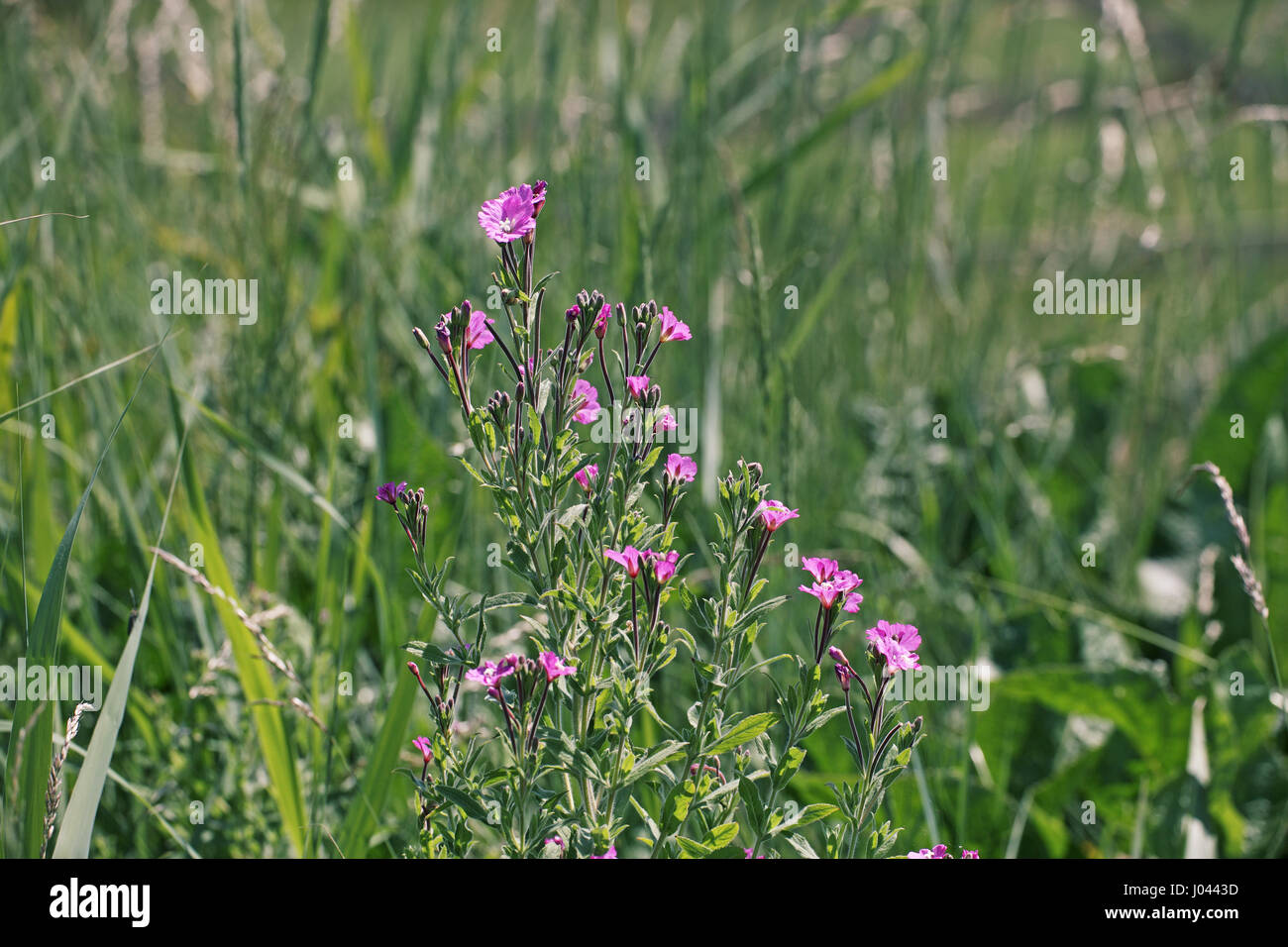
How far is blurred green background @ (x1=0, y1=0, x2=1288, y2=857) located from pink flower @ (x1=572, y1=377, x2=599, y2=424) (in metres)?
0.30

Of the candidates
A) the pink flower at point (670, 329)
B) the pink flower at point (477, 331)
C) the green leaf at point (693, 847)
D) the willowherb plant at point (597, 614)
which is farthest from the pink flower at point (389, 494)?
the green leaf at point (693, 847)

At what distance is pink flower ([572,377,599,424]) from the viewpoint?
2.60 feet

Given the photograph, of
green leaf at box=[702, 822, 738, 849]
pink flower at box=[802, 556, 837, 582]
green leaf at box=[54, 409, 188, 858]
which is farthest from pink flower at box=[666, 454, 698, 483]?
green leaf at box=[54, 409, 188, 858]

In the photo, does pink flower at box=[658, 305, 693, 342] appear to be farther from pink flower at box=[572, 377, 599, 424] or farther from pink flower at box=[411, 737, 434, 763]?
pink flower at box=[411, 737, 434, 763]

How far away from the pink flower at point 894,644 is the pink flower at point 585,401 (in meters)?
0.26

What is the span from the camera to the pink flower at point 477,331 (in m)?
0.80

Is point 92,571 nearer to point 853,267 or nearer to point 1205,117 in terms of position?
point 853,267

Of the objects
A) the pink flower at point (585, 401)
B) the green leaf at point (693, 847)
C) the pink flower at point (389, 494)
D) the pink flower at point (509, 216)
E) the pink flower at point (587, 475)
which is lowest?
the green leaf at point (693, 847)

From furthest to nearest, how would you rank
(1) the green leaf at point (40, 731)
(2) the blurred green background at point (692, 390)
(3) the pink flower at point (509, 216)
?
1. (2) the blurred green background at point (692, 390)
2. (1) the green leaf at point (40, 731)
3. (3) the pink flower at point (509, 216)

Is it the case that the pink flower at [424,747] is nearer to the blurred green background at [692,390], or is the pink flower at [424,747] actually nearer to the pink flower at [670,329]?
the blurred green background at [692,390]

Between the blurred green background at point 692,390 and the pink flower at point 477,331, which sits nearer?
the pink flower at point 477,331

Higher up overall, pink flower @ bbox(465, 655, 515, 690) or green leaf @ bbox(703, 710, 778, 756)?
pink flower @ bbox(465, 655, 515, 690)

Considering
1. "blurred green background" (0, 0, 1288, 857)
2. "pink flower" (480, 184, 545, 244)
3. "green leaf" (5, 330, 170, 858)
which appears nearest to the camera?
"pink flower" (480, 184, 545, 244)
